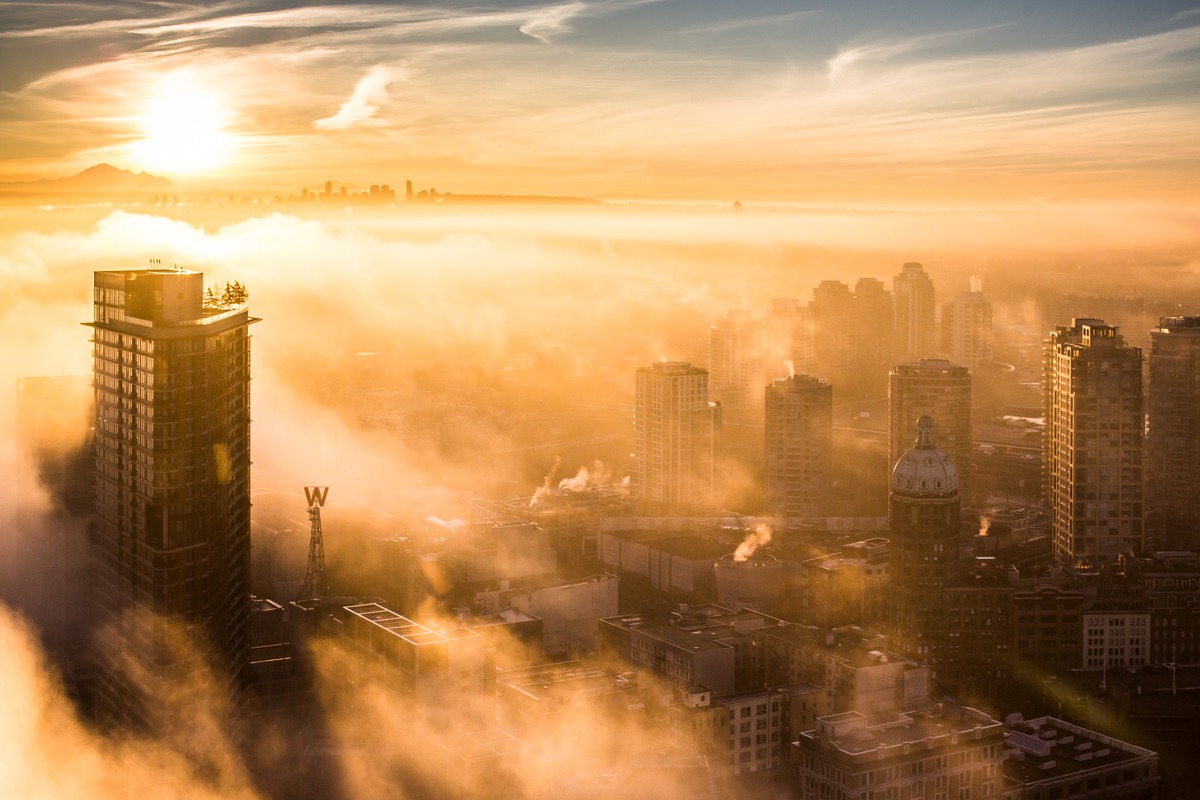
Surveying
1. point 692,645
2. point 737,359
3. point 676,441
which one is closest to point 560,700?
point 692,645

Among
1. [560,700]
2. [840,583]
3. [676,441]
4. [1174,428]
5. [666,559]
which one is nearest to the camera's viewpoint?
[560,700]

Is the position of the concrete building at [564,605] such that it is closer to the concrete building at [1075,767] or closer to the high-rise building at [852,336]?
the concrete building at [1075,767]

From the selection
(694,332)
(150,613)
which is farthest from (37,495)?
(694,332)

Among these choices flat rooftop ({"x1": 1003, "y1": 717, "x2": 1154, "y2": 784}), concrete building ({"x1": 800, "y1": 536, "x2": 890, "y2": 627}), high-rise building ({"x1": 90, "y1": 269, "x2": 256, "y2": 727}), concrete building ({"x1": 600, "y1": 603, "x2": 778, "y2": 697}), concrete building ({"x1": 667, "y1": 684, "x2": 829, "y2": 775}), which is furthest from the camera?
concrete building ({"x1": 800, "y1": 536, "x2": 890, "y2": 627})

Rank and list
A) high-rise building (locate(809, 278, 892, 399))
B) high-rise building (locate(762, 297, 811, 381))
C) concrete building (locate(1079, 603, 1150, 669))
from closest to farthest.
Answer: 1. concrete building (locate(1079, 603, 1150, 669))
2. high-rise building (locate(762, 297, 811, 381))
3. high-rise building (locate(809, 278, 892, 399))

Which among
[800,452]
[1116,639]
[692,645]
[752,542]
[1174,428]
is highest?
[1174,428]

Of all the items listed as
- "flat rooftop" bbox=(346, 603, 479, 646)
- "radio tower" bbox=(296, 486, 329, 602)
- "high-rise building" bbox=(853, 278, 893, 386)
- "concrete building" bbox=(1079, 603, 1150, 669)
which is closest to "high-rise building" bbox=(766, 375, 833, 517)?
"concrete building" bbox=(1079, 603, 1150, 669)

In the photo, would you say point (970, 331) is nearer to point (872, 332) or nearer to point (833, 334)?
point (872, 332)

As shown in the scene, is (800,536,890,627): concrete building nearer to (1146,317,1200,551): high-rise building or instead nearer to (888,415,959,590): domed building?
(888,415,959,590): domed building
